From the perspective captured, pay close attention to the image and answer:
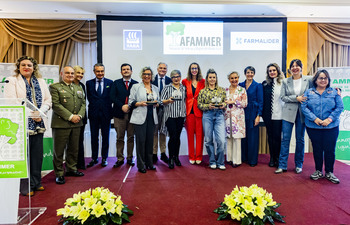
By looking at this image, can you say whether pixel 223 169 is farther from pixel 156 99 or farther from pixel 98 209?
pixel 98 209

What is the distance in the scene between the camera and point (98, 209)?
75.1 inches

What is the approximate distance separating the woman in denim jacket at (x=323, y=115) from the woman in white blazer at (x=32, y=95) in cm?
322

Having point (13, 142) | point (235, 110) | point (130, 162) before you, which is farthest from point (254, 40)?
point (13, 142)

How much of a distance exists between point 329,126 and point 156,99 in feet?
7.41

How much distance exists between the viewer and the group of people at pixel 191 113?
9.66ft

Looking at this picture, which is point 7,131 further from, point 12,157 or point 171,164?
point 171,164

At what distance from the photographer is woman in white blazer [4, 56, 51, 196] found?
8.39ft

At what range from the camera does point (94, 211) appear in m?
1.89

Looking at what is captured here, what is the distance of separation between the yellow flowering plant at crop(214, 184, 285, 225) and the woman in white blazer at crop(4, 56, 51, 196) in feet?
6.91

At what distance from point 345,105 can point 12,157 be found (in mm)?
4932

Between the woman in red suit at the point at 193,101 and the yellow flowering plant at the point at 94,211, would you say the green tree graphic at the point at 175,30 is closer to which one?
the woman in red suit at the point at 193,101

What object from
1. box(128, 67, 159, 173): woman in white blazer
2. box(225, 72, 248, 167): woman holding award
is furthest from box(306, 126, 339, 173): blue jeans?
box(128, 67, 159, 173): woman in white blazer

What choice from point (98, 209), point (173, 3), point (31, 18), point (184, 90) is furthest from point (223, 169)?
point (31, 18)

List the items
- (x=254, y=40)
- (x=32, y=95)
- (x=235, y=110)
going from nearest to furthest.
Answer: (x=32, y=95) < (x=235, y=110) < (x=254, y=40)
